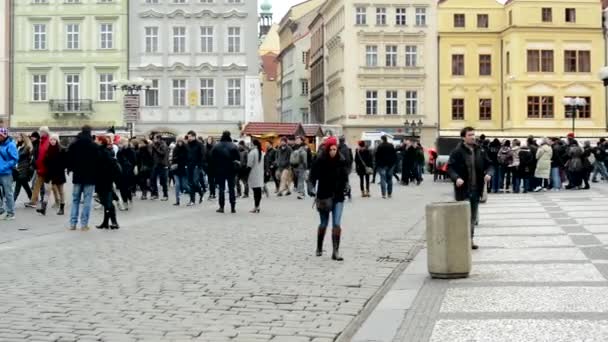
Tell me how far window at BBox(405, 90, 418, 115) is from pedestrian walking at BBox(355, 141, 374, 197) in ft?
148

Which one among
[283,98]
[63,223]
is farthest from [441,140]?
[283,98]

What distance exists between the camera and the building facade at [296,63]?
4215 inches

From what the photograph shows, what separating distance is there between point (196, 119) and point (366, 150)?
114 feet

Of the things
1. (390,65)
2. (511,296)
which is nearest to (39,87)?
(390,65)

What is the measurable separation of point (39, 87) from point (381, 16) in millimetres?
26013

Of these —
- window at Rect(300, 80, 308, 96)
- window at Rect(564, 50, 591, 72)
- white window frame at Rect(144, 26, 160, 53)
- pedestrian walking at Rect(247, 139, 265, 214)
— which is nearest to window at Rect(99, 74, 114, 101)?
white window frame at Rect(144, 26, 160, 53)

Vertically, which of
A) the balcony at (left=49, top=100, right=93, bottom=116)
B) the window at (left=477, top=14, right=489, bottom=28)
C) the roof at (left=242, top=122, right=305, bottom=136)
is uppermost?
the window at (left=477, top=14, right=489, bottom=28)

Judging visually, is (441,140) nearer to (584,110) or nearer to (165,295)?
(584,110)

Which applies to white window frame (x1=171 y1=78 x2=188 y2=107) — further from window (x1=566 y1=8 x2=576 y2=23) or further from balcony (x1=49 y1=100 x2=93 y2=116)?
window (x1=566 y1=8 x2=576 y2=23)

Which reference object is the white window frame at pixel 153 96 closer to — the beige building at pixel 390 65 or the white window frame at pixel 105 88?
the white window frame at pixel 105 88

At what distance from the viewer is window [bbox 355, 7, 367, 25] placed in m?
76.1

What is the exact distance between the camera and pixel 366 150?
101 feet

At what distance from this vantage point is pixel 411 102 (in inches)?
2992

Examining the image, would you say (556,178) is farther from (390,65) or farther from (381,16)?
(381,16)
